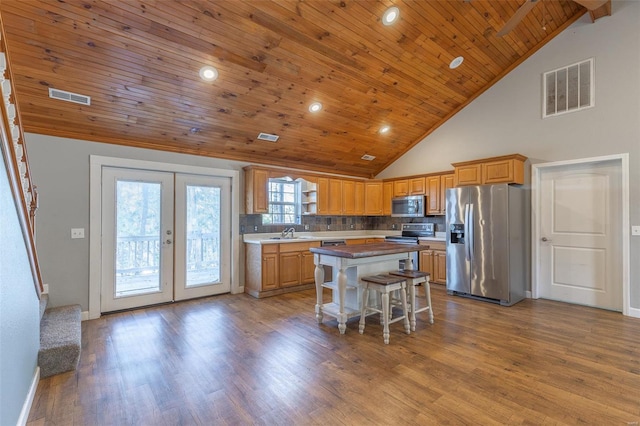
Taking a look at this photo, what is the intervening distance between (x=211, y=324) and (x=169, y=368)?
1.02m

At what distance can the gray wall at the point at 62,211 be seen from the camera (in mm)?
3527

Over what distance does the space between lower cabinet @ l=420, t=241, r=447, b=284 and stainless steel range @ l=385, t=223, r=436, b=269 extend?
0.21 metres

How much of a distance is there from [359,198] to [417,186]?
1199mm

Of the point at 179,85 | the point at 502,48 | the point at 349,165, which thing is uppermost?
the point at 502,48

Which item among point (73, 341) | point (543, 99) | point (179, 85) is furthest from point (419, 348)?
point (543, 99)

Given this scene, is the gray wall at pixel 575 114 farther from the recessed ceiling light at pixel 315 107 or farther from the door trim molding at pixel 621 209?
the recessed ceiling light at pixel 315 107

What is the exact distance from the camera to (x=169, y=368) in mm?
2549

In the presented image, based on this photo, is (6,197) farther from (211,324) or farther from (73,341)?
(211,324)

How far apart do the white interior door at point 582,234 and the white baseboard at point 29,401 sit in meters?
5.89

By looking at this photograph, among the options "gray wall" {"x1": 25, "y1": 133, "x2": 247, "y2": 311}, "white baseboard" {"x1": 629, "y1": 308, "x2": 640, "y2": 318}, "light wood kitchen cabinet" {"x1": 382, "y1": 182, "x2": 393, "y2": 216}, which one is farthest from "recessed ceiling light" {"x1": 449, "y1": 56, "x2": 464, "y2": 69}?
"gray wall" {"x1": 25, "y1": 133, "x2": 247, "y2": 311}

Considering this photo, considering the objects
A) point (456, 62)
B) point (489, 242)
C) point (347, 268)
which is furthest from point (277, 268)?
point (456, 62)

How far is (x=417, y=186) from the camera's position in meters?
5.98

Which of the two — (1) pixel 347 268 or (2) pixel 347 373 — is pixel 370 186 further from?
(2) pixel 347 373

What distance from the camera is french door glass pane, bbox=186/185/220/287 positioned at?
4.63 m
